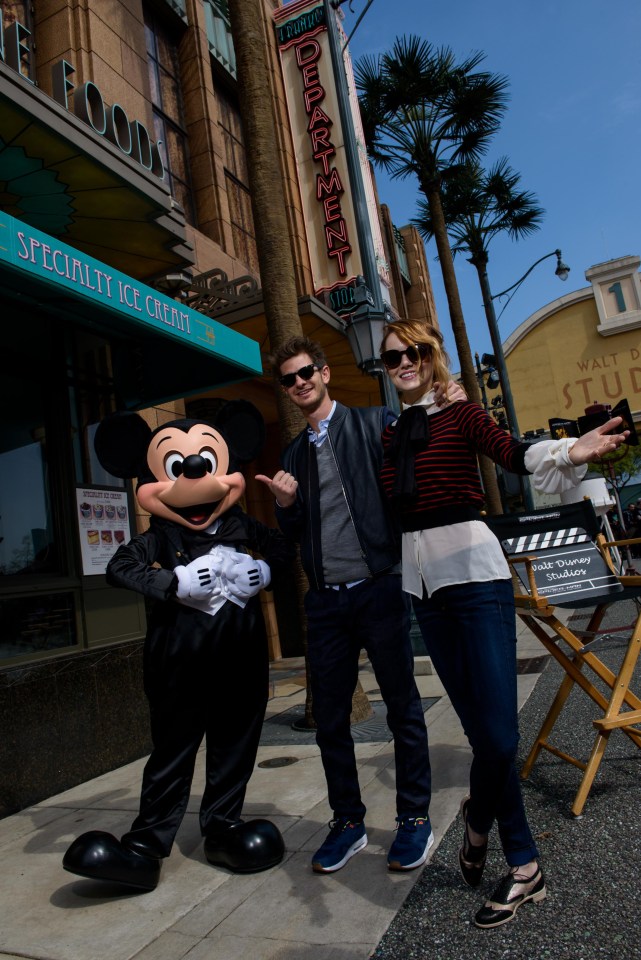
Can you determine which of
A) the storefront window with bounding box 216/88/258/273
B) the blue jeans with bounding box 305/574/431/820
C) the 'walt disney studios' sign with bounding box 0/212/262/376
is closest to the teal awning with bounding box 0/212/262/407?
the 'walt disney studios' sign with bounding box 0/212/262/376

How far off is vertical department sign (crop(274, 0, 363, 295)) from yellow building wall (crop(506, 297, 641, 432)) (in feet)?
121

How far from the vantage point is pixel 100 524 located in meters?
5.47

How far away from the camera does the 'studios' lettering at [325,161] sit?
10734mm

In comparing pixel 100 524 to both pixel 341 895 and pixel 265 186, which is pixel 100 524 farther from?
pixel 341 895

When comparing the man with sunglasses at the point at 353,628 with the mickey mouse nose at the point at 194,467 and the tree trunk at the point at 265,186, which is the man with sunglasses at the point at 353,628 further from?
the tree trunk at the point at 265,186

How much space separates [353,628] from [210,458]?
3.44 ft

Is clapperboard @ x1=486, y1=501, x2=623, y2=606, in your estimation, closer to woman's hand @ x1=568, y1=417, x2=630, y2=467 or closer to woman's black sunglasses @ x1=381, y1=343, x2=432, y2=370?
woman's black sunglasses @ x1=381, y1=343, x2=432, y2=370

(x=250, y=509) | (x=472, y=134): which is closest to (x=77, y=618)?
(x=250, y=509)

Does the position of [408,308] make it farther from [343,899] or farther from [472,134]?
[343,899]

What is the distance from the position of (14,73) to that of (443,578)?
400 cm

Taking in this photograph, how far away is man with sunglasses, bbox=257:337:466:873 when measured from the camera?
2.75 m

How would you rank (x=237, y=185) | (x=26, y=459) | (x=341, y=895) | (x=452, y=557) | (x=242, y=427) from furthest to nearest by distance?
(x=237, y=185) < (x=26, y=459) < (x=242, y=427) < (x=341, y=895) < (x=452, y=557)

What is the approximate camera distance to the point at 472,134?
1523 cm

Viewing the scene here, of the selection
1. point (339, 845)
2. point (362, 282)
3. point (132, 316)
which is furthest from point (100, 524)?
point (362, 282)
